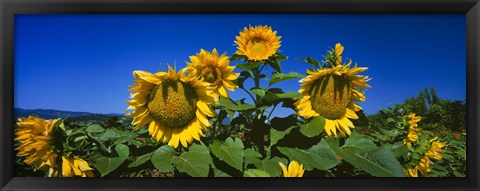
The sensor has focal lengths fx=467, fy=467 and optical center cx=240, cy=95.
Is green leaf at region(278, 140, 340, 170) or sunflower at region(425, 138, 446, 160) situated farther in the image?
sunflower at region(425, 138, 446, 160)

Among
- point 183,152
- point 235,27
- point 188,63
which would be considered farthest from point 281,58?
point 183,152

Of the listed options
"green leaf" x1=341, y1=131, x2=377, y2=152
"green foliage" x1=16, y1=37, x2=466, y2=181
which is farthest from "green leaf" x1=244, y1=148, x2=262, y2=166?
"green leaf" x1=341, y1=131, x2=377, y2=152

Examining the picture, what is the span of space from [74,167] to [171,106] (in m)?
0.50

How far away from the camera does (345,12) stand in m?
2.05

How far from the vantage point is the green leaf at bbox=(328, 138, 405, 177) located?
1.94 meters

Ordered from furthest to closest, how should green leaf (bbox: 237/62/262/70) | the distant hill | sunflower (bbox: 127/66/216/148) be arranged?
the distant hill → green leaf (bbox: 237/62/262/70) → sunflower (bbox: 127/66/216/148)

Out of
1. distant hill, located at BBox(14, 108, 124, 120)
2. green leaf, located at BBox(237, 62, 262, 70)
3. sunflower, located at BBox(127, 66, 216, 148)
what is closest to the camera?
sunflower, located at BBox(127, 66, 216, 148)

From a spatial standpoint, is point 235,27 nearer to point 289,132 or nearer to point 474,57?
point 289,132

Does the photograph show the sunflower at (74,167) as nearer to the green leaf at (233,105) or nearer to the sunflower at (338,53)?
the green leaf at (233,105)

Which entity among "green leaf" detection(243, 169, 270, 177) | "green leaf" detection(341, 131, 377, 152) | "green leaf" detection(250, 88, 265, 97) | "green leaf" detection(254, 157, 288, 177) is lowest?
"green leaf" detection(243, 169, 270, 177)

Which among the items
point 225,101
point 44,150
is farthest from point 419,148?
point 44,150

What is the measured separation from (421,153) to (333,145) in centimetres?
45

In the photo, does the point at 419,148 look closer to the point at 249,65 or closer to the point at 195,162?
the point at 249,65

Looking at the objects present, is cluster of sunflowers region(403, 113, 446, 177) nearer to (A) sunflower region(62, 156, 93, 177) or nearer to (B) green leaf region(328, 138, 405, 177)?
(B) green leaf region(328, 138, 405, 177)
